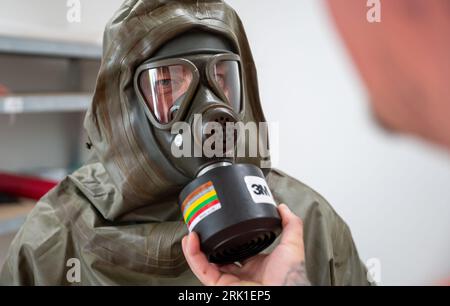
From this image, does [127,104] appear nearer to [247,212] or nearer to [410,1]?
[247,212]

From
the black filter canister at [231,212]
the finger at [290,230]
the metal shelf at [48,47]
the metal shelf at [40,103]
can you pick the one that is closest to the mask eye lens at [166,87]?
the black filter canister at [231,212]

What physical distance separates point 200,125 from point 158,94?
0.13m

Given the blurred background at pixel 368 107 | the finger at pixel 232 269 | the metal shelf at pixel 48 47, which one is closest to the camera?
the finger at pixel 232 269

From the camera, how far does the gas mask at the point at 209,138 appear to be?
2.40ft

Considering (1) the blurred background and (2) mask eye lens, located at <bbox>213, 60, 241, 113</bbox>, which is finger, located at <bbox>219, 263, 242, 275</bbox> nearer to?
(2) mask eye lens, located at <bbox>213, 60, 241, 113</bbox>

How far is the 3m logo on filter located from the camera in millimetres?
738

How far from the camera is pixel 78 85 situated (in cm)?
224

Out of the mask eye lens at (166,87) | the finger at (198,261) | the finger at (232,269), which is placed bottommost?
the finger at (232,269)

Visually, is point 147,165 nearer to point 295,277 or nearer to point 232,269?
point 232,269

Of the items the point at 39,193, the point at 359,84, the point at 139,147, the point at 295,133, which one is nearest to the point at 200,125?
the point at 139,147

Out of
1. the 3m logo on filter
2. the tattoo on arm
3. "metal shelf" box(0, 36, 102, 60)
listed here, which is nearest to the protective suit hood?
the 3m logo on filter

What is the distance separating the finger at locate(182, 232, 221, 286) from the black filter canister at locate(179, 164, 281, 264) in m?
0.01

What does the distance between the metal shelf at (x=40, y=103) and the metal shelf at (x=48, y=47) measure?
181 mm

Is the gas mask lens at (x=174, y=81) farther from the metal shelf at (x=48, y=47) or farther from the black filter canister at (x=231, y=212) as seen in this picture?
the metal shelf at (x=48, y=47)
